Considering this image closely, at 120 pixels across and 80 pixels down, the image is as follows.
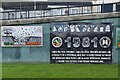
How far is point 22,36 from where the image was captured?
35875mm

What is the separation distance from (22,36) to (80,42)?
4440 millimetres

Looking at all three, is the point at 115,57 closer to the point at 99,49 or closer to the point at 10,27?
the point at 99,49

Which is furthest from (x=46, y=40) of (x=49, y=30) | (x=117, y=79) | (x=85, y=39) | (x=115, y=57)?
(x=117, y=79)

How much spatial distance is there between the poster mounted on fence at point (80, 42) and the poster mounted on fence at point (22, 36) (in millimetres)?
1182

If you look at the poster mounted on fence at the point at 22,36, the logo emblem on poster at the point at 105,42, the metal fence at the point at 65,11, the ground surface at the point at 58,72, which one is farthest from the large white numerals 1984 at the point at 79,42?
the ground surface at the point at 58,72

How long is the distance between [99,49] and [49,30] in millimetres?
3978

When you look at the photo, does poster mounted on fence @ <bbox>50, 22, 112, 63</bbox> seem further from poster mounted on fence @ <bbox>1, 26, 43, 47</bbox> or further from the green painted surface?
poster mounted on fence @ <bbox>1, 26, 43, 47</bbox>

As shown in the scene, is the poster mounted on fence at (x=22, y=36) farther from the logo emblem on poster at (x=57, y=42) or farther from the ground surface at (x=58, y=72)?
the ground surface at (x=58, y=72)

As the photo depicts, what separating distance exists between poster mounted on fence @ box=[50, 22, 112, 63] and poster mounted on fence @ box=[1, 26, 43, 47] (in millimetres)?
1182

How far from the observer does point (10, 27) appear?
35.9 metres

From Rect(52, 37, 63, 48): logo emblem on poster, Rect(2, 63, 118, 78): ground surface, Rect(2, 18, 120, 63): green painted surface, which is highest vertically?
Rect(52, 37, 63, 48): logo emblem on poster

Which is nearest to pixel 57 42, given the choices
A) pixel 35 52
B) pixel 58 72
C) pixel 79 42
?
pixel 79 42

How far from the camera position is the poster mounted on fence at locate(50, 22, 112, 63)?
3462 centimetres

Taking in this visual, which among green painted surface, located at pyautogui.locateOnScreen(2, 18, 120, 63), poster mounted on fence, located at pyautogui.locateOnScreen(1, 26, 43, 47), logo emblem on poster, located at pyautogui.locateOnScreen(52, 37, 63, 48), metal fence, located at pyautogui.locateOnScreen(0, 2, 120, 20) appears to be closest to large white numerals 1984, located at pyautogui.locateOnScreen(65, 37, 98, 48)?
logo emblem on poster, located at pyautogui.locateOnScreen(52, 37, 63, 48)
